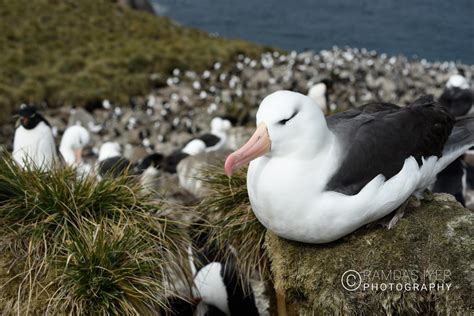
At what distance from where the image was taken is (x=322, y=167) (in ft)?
11.8

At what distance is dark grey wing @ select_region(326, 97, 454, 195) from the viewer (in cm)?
367

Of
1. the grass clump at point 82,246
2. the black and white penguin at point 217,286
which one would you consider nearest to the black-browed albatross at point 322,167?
the grass clump at point 82,246

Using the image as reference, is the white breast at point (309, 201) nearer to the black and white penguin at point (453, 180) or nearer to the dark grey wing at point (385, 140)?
the dark grey wing at point (385, 140)

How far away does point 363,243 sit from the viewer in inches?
149

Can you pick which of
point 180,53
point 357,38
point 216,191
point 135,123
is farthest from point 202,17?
point 216,191

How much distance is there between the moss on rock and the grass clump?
952 mm

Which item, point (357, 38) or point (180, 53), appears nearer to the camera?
point (180, 53)

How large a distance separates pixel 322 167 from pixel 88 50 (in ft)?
66.0

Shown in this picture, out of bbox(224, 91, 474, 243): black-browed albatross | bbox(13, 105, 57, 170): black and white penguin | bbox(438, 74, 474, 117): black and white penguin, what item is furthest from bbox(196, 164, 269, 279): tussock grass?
bbox(438, 74, 474, 117): black and white penguin

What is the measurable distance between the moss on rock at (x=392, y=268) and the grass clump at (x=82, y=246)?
0.95 m

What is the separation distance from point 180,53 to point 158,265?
1868 cm

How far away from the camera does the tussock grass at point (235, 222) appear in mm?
4625

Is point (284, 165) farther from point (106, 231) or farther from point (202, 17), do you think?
point (202, 17)

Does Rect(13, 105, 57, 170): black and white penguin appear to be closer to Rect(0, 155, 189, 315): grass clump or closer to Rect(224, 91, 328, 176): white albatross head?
Rect(0, 155, 189, 315): grass clump
